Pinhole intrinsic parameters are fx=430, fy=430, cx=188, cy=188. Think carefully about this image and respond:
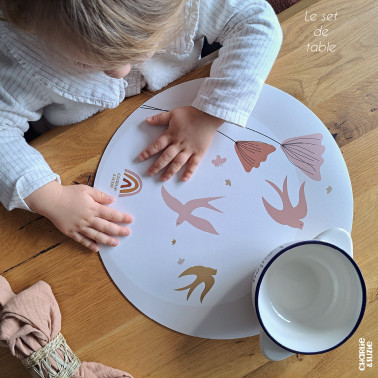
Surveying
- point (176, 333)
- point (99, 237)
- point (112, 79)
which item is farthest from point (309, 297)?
point (112, 79)

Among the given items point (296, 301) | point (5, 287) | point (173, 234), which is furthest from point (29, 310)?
point (296, 301)

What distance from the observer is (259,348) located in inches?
22.1

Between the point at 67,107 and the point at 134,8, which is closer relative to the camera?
the point at 134,8

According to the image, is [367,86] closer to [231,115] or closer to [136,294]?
[231,115]

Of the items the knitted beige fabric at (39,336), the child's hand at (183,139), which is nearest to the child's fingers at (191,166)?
the child's hand at (183,139)

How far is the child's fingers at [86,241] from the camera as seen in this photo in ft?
1.84

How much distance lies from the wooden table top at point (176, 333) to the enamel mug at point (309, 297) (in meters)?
0.06

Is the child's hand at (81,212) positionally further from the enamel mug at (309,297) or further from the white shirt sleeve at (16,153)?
the enamel mug at (309,297)

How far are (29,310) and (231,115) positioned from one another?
0.36m

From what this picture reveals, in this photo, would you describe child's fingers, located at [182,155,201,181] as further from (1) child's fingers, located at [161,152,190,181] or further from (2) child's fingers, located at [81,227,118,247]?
(2) child's fingers, located at [81,227,118,247]

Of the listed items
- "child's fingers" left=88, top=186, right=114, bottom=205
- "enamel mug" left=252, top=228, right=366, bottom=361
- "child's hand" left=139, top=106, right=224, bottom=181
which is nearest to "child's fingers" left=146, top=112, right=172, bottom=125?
"child's hand" left=139, top=106, right=224, bottom=181

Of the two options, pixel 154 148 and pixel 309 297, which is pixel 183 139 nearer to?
pixel 154 148

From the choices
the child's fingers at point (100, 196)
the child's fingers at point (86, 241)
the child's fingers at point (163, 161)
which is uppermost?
the child's fingers at point (163, 161)

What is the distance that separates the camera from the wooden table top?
56 cm
